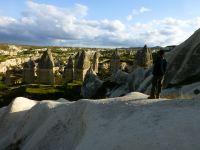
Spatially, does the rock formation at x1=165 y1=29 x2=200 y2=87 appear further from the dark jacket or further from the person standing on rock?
the dark jacket

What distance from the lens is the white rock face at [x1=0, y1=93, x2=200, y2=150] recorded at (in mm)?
15234

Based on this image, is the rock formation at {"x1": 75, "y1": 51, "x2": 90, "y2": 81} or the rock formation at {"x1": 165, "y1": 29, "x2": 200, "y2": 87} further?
the rock formation at {"x1": 75, "y1": 51, "x2": 90, "y2": 81}

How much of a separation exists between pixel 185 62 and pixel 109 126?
77.5 feet

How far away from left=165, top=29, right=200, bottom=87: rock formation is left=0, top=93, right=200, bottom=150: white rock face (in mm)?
15855

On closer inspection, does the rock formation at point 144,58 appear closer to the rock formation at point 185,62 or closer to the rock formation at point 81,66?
the rock formation at point 81,66

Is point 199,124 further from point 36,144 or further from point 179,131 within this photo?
point 36,144

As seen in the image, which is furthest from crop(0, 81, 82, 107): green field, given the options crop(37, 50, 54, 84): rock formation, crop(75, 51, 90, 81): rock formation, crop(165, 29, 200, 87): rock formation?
crop(165, 29, 200, 87): rock formation

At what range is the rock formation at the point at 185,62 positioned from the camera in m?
38.6

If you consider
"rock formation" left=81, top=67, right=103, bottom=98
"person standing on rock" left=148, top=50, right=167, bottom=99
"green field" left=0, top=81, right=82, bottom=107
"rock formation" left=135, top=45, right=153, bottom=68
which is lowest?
"green field" left=0, top=81, right=82, bottom=107

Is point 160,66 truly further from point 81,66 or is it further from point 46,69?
point 81,66

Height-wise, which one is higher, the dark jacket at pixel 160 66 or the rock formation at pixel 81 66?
the dark jacket at pixel 160 66

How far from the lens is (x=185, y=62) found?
131 feet

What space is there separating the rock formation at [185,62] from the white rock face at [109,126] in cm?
1586

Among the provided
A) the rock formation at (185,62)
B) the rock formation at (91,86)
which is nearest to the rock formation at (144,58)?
the rock formation at (91,86)
